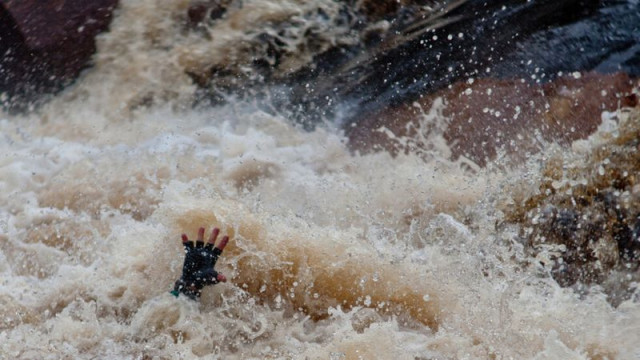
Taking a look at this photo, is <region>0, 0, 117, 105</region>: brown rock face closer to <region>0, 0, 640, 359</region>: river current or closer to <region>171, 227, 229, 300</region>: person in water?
<region>0, 0, 640, 359</region>: river current

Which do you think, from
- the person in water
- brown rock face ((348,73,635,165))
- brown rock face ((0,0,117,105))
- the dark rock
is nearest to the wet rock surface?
brown rock face ((348,73,635,165))

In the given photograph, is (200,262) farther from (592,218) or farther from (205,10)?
(205,10)

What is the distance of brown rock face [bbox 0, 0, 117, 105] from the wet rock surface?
10.4 ft

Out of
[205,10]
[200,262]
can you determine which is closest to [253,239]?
[200,262]

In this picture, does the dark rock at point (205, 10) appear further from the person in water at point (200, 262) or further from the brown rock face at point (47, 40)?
the person in water at point (200, 262)

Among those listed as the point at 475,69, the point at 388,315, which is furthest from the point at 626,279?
the point at 475,69

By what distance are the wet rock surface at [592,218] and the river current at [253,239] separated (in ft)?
0.22

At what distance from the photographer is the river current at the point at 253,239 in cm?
324

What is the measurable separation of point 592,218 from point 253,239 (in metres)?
1.65

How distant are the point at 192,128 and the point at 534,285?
2358mm

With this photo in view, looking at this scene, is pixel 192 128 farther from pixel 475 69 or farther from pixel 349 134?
pixel 475 69

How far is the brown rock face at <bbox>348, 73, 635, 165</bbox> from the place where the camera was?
4059mm

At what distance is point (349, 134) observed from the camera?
4523 millimetres

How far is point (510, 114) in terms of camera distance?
4230 millimetres
